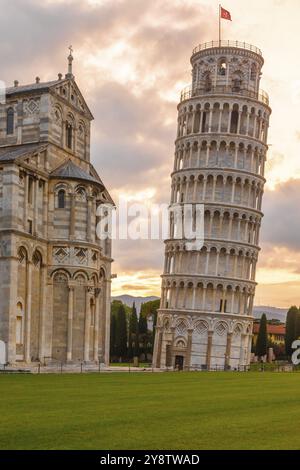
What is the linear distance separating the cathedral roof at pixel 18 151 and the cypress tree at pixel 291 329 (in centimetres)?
7052

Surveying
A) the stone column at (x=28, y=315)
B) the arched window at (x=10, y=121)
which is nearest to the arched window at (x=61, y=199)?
the stone column at (x=28, y=315)

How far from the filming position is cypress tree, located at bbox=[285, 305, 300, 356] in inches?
4606

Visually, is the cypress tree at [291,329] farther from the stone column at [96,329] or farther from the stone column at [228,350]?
the stone column at [96,329]

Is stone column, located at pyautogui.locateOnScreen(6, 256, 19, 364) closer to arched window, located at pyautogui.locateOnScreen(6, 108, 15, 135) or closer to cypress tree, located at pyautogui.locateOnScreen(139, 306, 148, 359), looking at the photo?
arched window, located at pyautogui.locateOnScreen(6, 108, 15, 135)

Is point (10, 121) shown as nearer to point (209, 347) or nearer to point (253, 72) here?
point (209, 347)

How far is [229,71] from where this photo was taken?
313 feet

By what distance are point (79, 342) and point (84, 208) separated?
9.98 meters

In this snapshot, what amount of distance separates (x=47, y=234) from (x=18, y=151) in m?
6.69

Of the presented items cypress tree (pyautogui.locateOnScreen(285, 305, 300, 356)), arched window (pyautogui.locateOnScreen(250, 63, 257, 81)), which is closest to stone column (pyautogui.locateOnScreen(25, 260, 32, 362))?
arched window (pyautogui.locateOnScreen(250, 63, 257, 81))

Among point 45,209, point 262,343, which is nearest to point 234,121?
point 262,343

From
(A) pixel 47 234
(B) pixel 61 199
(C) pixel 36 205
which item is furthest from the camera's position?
(B) pixel 61 199

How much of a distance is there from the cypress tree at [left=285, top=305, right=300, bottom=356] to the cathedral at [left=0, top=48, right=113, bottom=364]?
61728 millimetres

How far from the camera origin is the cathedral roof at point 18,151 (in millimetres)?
51625
